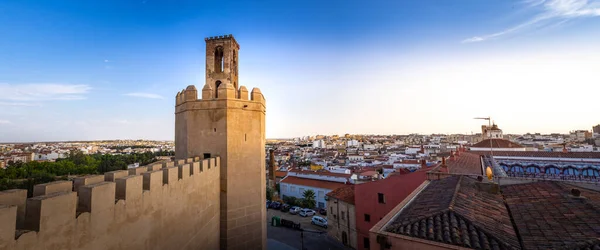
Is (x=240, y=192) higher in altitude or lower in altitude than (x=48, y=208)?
lower

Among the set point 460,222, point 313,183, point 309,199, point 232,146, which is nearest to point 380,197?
point 232,146

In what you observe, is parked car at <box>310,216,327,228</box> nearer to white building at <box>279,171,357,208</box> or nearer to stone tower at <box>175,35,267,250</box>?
white building at <box>279,171,357,208</box>

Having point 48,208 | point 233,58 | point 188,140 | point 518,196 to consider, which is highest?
point 233,58

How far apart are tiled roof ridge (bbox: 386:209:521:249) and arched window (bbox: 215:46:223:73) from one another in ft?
22.5

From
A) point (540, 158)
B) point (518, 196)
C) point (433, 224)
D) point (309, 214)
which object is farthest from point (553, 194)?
point (309, 214)

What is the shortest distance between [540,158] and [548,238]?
22928 mm

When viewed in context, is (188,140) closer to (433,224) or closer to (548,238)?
(433,224)

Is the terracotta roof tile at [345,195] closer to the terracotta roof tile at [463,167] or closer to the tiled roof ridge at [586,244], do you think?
the terracotta roof tile at [463,167]

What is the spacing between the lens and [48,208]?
2789 mm

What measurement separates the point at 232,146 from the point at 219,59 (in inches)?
123

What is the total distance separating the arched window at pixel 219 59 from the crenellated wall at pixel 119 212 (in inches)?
132

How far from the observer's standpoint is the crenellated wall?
8.95 feet

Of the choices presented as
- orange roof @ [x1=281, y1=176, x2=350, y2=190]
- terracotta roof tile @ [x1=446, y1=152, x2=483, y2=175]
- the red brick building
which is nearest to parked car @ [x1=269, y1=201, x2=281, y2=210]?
orange roof @ [x1=281, y1=176, x2=350, y2=190]

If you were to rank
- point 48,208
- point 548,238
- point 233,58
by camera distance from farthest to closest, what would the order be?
point 233,58 < point 548,238 < point 48,208
